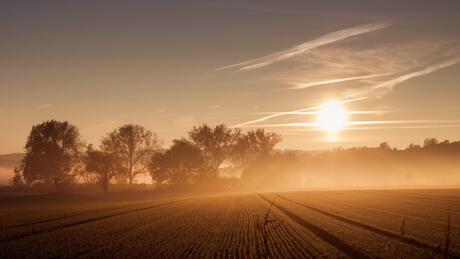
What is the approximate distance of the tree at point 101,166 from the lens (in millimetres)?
83562

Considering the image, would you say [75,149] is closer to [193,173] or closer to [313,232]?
[193,173]

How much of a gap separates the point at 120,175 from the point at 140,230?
68.4m

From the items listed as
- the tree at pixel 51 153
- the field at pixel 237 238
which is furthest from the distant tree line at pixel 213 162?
the field at pixel 237 238

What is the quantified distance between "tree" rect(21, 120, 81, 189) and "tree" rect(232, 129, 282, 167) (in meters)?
56.2

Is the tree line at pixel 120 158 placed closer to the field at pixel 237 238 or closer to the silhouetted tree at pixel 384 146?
the field at pixel 237 238

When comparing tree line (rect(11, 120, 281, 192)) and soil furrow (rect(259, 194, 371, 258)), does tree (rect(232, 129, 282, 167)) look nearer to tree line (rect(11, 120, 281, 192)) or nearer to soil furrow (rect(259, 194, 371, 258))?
tree line (rect(11, 120, 281, 192))

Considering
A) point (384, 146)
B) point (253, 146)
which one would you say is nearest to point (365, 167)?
point (384, 146)

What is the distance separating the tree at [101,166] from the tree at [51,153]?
155 inches

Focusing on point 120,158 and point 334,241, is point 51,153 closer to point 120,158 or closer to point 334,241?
point 120,158

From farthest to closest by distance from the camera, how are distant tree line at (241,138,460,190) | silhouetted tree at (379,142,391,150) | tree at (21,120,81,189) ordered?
silhouetted tree at (379,142,391,150) < distant tree line at (241,138,460,190) < tree at (21,120,81,189)

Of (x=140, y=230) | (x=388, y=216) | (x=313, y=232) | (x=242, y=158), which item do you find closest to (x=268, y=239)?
(x=313, y=232)

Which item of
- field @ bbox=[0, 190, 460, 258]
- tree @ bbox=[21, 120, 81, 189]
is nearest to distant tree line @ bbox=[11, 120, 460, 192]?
tree @ bbox=[21, 120, 81, 189]

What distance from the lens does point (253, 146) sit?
129 meters

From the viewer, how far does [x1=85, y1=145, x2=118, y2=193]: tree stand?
3290 inches
